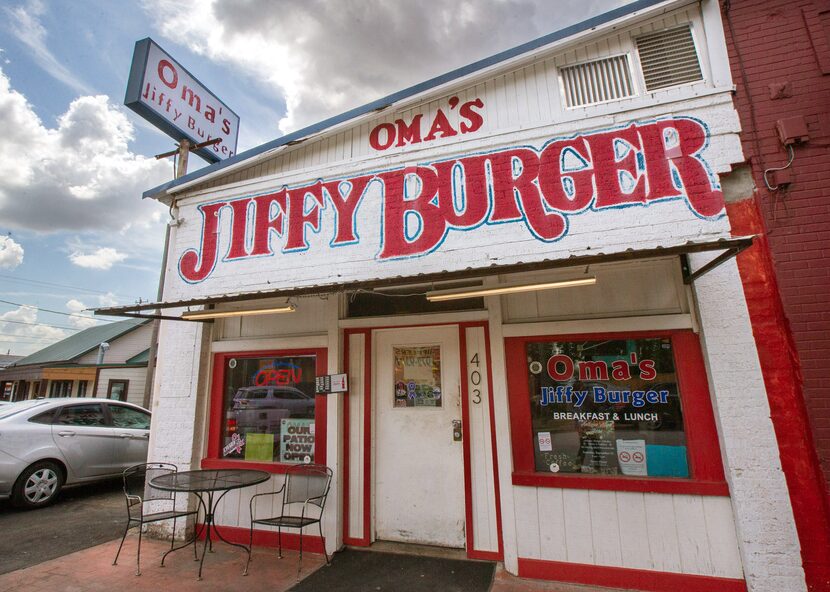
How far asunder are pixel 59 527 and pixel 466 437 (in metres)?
5.51

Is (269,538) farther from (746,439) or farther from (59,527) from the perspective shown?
(746,439)

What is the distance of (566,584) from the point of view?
12.9 ft

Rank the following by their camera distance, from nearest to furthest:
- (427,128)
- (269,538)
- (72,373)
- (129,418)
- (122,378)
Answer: (269,538)
(427,128)
(129,418)
(72,373)
(122,378)

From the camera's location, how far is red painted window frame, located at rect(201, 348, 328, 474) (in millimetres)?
5016

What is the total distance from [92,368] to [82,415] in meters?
10.8

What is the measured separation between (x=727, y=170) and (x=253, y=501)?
19.9ft

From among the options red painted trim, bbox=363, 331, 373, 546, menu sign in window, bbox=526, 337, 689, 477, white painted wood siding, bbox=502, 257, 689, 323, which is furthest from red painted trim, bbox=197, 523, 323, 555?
white painted wood siding, bbox=502, 257, 689, 323

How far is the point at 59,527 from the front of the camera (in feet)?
18.7

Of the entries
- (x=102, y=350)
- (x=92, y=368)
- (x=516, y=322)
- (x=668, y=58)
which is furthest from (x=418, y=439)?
(x=102, y=350)

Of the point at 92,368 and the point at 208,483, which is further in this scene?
the point at 92,368

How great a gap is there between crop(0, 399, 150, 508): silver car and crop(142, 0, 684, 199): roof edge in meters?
3.87

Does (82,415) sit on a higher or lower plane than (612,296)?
lower

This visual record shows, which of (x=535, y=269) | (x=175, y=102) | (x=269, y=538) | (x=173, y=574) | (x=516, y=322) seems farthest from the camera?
(x=175, y=102)

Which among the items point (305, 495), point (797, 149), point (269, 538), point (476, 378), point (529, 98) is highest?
point (529, 98)
